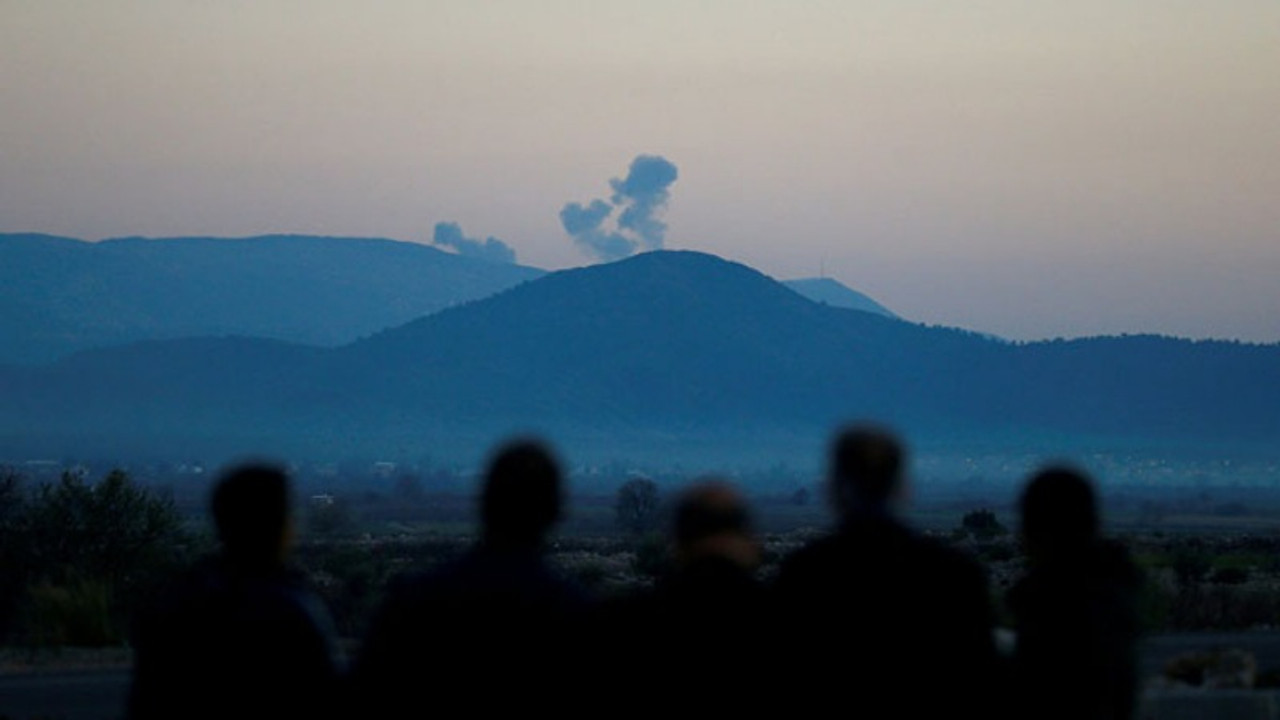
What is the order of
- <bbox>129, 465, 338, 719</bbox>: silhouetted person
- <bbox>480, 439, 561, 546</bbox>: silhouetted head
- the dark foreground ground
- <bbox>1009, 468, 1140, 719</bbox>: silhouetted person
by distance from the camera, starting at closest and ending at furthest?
<bbox>480, 439, 561, 546</bbox>: silhouetted head, <bbox>129, 465, 338, 719</bbox>: silhouetted person, <bbox>1009, 468, 1140, 719</bbox>: silhouetted person, the dark foreground ground

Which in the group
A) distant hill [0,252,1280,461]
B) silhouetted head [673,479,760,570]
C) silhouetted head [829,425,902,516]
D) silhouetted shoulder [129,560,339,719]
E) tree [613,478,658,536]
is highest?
distant hill [0,252,1280,461]

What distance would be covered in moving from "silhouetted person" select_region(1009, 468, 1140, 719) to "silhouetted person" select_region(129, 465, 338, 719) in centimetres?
229

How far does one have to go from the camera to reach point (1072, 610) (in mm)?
7750

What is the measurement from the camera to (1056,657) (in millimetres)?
7727

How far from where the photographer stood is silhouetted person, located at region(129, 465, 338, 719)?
6.99 m

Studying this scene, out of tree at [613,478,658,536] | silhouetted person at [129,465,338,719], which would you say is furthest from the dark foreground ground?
tree at [613,478,658,536]

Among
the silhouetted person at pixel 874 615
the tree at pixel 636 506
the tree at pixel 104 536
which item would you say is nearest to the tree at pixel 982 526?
the tree at pixel 636 506

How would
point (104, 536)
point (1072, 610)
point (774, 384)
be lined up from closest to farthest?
point (1072, 610) < point (104, 536) < point (774, 384)

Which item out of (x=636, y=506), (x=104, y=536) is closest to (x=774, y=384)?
(x=636, y=506)

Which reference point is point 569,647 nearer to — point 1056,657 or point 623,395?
point 1056,657

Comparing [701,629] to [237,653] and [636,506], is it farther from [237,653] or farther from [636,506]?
[636,506]

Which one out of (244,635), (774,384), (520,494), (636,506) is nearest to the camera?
(520,494)

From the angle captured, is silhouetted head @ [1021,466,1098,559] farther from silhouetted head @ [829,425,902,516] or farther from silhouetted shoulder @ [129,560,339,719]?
silhouetted shoulder @ [129,560,339,719]

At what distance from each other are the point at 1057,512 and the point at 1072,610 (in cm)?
32
